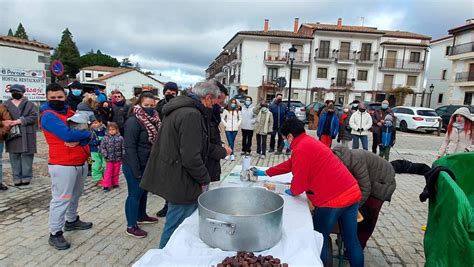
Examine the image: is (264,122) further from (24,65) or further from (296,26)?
(296,26)

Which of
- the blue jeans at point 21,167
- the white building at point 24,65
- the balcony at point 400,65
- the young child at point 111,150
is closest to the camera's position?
the young child at point 111,150

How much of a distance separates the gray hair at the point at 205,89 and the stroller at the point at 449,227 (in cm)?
185

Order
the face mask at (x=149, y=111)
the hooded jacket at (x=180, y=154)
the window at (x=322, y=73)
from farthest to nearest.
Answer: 1. the window at (x=322, y=73)
2. the face mask at (x=149, y=111)
3. the hooded jacket at (x=180, y=154)

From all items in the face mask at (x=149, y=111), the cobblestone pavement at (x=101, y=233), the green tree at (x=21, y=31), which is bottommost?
the cobblestone pavement at (x=101, y=233)

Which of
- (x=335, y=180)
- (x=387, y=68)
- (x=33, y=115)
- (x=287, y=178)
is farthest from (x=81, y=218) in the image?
(x=387, y=68)

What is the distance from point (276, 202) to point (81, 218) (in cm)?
330

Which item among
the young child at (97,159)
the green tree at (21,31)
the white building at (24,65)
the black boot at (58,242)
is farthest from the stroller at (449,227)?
the green tree at (21,31)

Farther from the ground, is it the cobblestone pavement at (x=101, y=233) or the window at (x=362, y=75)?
the window at (x=362, y=75)

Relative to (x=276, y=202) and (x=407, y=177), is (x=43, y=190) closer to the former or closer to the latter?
(x=276, y=202)

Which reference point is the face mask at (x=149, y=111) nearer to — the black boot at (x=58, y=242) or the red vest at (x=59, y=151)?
the red vest at (x=59, y=151)

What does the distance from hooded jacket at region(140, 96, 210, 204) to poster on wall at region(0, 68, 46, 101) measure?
352 inches

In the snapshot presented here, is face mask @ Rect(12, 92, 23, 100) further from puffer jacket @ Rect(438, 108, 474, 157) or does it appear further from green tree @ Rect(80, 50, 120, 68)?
green tree @ Rect(80, 50, 120, 68)

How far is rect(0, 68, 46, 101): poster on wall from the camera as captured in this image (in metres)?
8.97

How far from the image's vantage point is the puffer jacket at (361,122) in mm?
8242
